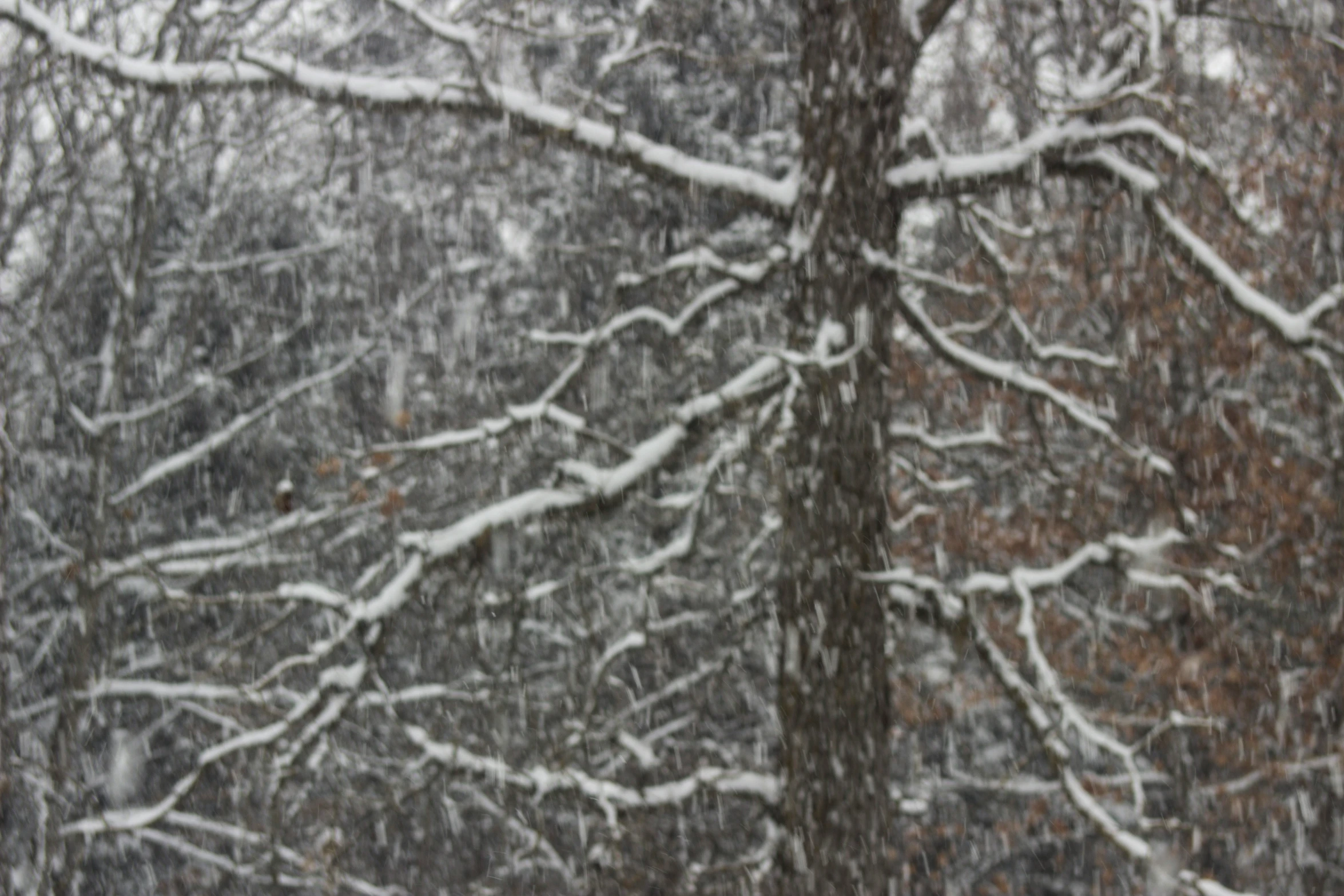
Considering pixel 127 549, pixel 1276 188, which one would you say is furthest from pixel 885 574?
pixel 1276 188

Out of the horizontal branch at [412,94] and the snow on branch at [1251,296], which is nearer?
the snow on branch at [1251,296]

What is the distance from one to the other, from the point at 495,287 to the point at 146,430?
4033 millimetres

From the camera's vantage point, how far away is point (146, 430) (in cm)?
1305

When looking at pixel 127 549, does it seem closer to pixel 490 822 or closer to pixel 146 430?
pixel 146 430

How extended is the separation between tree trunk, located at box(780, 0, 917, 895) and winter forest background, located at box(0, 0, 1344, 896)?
0.06 feet

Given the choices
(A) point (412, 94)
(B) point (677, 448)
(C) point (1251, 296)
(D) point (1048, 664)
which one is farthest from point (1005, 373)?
(A) point (412, 94)

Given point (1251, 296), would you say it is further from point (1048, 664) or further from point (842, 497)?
point (842, 497)

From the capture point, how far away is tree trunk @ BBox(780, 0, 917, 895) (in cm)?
461

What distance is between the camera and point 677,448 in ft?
15.4

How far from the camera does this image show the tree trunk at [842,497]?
4.61 meters

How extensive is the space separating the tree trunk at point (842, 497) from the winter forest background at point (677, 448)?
2 cm

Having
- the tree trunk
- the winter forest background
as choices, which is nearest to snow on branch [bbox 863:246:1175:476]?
the winter forest background

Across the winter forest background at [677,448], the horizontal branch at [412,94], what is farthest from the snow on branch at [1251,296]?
the horizontal branch at [412,94]

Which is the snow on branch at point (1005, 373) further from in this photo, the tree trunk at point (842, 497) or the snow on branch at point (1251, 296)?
the snow on branch at point (1251, 296)
